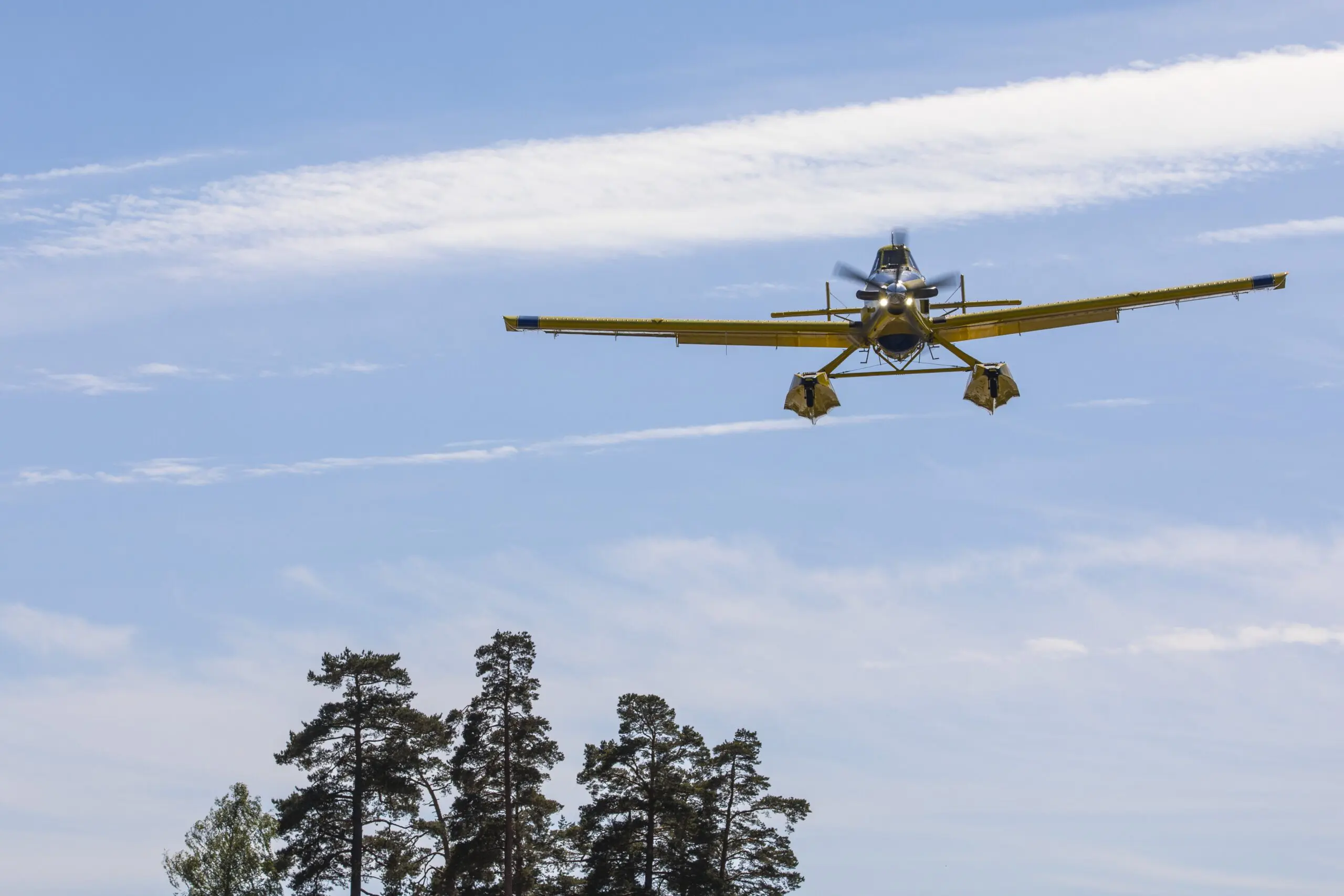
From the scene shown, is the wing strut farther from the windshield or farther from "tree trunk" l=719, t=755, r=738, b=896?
"tree trunk" l=719, t=755, r=738, b=896

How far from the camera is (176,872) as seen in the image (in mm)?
91938

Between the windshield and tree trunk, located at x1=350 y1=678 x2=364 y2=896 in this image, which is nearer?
the windshield

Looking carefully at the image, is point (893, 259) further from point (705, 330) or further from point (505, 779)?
point (505, 779)

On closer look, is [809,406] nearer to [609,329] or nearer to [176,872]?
[609,329]

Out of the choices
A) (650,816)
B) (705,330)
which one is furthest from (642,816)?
(705,330)

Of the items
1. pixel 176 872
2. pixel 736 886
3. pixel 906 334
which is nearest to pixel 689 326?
pixel 906 334

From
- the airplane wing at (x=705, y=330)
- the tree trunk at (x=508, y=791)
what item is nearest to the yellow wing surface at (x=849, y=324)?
the airplane wing at (x=705, y=330)

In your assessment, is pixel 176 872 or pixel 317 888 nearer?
pixel 317 888

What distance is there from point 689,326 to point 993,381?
30.8ft

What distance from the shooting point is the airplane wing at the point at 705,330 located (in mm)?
54938

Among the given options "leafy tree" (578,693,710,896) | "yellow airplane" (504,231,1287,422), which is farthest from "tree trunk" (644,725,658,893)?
"yellow airplane" (504,231,1287,422)

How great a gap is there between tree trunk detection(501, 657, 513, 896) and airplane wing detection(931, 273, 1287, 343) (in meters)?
23.6

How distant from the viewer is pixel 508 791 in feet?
228

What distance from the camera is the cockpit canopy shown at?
53.1 metres
